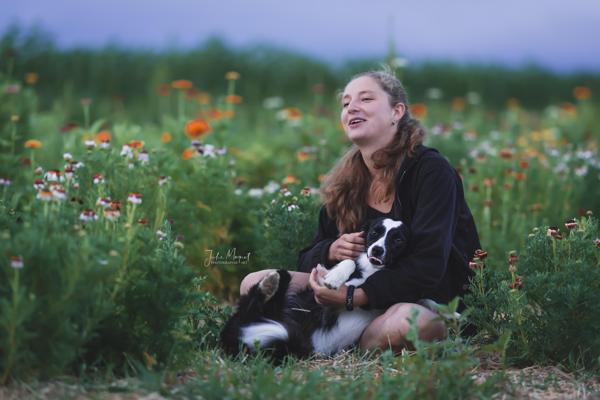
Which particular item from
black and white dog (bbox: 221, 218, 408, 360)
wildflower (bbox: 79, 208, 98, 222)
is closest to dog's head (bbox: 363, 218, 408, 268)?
black and white dog (bbox: 221, 218, 408, 360)

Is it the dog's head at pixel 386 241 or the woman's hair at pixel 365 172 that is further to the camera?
the woman's hair at pixel 365 172

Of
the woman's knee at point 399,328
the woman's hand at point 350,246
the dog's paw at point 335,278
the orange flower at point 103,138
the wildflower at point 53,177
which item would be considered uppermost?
the orange flower at point 103,138

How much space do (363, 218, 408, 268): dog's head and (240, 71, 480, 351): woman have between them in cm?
6

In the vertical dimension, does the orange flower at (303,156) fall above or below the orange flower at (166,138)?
below

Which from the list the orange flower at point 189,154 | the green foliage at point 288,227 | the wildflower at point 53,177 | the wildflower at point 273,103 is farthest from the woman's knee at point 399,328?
the wildflower at point 273,103

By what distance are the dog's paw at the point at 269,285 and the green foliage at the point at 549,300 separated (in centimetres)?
91

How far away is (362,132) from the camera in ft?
13.8

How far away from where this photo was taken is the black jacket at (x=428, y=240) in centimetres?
383

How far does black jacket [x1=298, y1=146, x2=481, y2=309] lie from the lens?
3834mm

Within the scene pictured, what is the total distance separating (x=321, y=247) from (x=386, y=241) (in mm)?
573

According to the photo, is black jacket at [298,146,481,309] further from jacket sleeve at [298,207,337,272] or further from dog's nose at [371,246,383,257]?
dog's nose at [371,246,383,257]

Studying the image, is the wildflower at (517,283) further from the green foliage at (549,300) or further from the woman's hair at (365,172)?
the woman's hair at (365,172)

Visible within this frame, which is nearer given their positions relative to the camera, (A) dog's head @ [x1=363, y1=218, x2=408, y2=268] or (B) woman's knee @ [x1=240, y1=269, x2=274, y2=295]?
(A) dog's head @ [x1=363, y1=218, x2=408, y2=268]

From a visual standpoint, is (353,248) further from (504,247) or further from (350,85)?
(504,247)
